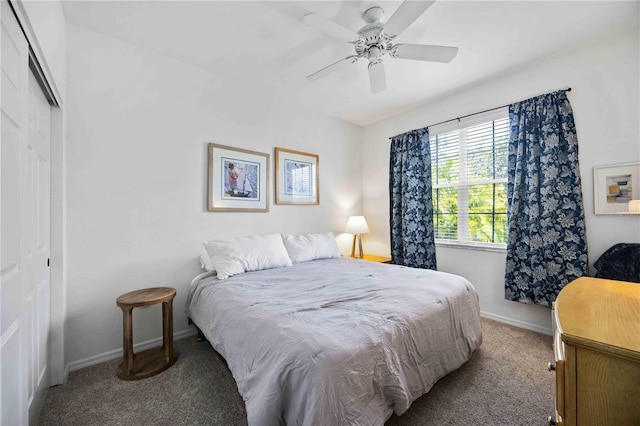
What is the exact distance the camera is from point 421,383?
149cm

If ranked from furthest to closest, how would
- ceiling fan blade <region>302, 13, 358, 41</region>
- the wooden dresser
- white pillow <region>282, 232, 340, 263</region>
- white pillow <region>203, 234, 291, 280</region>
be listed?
white pillow <region>282, 232, 340, 263</region> → white pillow <region>203, 234, 291, 280</region> → ceiling fan blade <region>302, 13, 358, 41</region> → the wooden dresser

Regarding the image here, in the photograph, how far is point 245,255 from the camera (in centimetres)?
251

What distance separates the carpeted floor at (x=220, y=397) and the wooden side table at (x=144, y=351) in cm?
7

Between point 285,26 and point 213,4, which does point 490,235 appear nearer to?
point 285,26

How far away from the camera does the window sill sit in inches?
114

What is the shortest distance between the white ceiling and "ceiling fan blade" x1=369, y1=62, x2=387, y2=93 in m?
0.33

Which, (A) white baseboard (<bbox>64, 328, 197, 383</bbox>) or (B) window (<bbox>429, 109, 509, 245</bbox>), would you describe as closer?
(A) white baseboard (<bbox>64, 328, 197, 383</bbox>)

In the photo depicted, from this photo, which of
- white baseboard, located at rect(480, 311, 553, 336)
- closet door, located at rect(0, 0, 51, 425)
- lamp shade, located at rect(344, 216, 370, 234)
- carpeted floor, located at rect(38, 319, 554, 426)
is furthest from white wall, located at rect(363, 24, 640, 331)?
closet door, located at rect(0, 0, 51, 425)

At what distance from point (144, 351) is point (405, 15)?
127 inches

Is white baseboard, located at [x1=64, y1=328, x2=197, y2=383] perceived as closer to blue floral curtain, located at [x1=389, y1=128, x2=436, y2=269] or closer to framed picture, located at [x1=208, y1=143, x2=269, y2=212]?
framed picture, located at [x1=208, y1=143, x2=269, y2=212]

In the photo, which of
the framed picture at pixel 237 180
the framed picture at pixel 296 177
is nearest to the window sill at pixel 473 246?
the framed picture at pixel 296 177

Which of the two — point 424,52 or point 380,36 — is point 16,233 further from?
point 424,52

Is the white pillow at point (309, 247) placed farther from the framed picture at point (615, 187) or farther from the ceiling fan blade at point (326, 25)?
the framed picture at point (615, 187)

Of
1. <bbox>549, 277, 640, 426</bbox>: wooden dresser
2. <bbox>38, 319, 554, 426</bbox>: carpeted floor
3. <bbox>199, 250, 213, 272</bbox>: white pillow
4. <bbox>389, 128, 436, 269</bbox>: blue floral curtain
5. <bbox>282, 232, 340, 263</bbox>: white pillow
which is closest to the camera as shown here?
<bbox>549, 277, 640, 426</bbox>: wooden dresser
